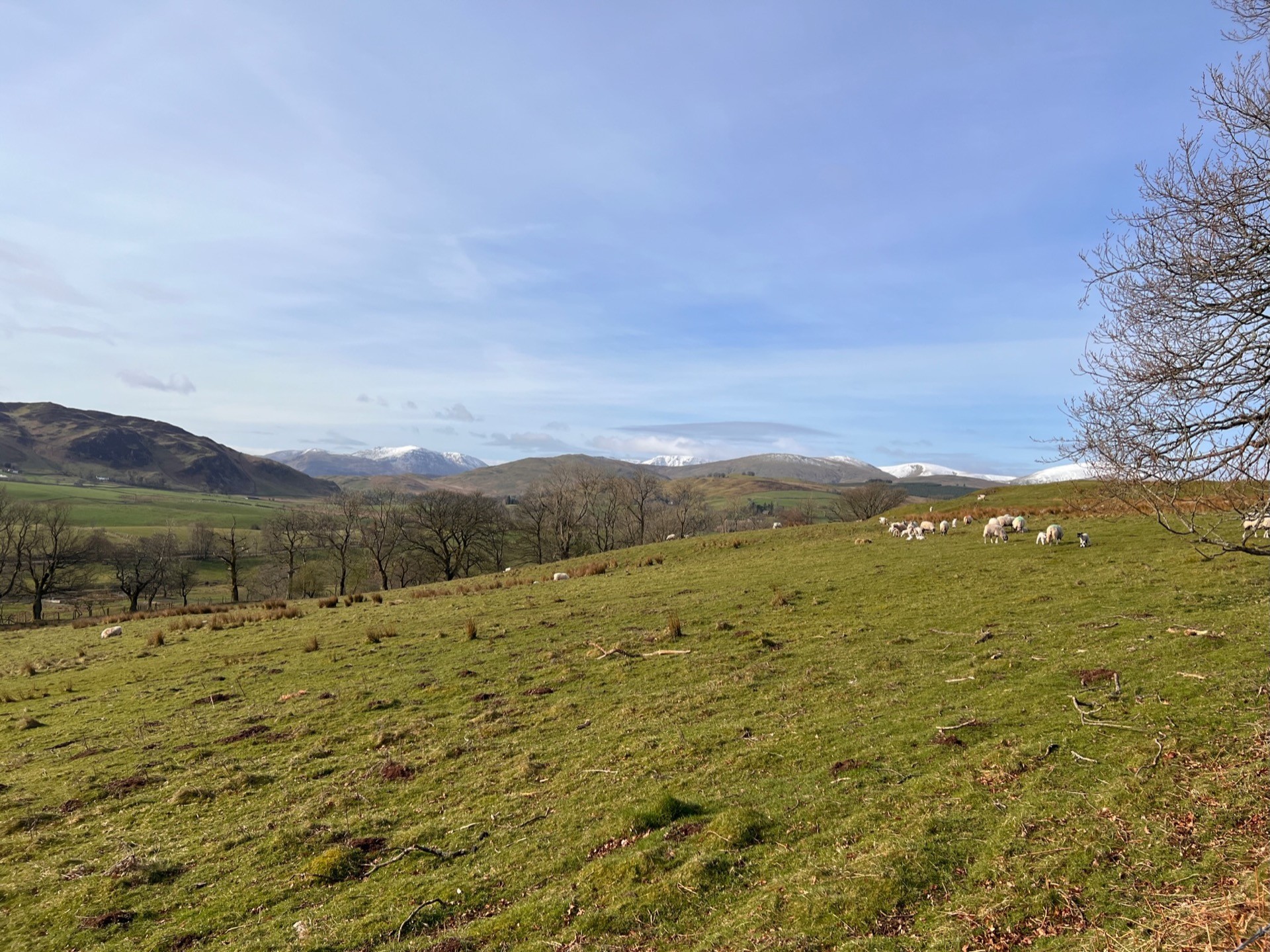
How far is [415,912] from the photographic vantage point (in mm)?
7492

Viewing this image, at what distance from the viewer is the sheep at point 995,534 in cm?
3397

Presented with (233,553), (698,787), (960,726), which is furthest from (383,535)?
(960,726)

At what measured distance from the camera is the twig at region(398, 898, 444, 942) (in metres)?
7.15

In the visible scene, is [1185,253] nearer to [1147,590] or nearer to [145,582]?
[1147,590]

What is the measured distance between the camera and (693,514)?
4483 inches

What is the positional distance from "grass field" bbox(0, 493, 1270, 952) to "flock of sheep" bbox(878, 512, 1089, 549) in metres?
8.89

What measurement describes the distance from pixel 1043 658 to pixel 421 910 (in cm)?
1407

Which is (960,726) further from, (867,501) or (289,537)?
(867,501)

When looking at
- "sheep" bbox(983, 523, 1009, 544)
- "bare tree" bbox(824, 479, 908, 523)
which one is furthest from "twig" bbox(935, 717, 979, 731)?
"bare tree" bbox(824, 479, 908, 523)

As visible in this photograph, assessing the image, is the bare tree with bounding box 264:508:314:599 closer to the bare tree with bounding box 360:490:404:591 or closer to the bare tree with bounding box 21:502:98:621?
the bare tree with bounding box 360:490:404:591

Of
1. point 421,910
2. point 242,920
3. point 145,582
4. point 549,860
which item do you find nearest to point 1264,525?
Answer: point 549,860

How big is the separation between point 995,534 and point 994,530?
251mm

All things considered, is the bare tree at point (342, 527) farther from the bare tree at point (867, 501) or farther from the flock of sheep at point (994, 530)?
the bare tree at point (867, 501)

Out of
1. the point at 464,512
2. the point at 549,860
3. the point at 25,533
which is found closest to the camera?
the point at 549,860
